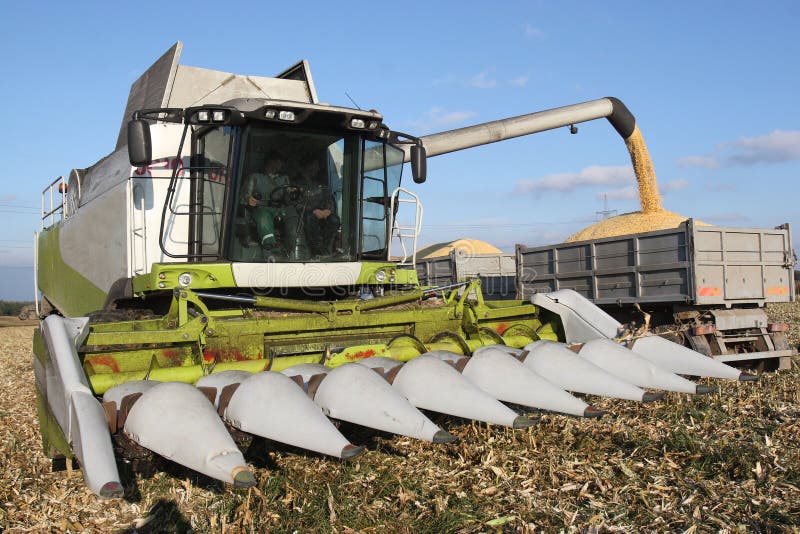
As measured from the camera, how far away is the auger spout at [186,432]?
2.49 m

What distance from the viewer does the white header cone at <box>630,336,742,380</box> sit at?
150 inches

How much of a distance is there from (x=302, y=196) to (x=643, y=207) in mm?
10800

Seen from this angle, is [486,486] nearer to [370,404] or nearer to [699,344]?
[370,404]

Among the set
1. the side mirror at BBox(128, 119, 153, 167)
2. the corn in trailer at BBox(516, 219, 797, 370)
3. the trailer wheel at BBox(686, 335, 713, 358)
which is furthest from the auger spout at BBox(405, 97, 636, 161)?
the side mirror at BBox(128, 119, 153, 167)

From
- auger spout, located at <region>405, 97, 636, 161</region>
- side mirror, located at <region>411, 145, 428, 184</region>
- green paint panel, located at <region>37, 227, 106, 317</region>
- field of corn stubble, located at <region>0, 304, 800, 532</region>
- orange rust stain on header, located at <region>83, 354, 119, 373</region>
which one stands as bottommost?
field of corn stubble, located at <region>0, 304, 800, 532</region>

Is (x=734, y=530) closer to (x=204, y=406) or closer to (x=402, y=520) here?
(x=402, y=520)

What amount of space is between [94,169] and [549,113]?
26.6 feet

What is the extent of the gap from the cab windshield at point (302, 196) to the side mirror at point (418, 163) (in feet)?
1.15

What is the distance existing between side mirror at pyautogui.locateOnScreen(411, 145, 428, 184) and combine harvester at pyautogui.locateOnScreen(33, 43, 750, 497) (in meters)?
0.01

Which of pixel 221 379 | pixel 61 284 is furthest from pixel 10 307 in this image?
pixel 221 379

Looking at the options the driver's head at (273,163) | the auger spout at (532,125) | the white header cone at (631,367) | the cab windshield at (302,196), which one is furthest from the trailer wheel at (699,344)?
the auger spout at (532,125)

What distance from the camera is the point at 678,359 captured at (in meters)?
4.00

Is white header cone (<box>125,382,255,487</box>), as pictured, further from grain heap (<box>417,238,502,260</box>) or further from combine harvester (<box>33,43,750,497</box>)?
grain heap (<box>417,238,502,260</box>)

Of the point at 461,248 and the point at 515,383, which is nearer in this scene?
the point at 515,383
